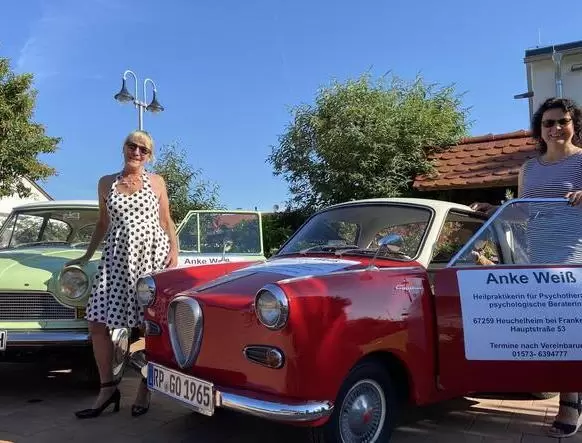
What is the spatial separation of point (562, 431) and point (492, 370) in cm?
99

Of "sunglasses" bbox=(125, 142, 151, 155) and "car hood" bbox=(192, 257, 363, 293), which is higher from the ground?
"sunglasses" bbox=(125, 142, 151, 155)

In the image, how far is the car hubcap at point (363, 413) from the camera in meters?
3.21

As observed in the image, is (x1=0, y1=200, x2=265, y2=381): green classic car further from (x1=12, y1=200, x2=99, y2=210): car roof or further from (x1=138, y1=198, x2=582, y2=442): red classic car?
(x1=138, y1=198, x2=582, y2=442): red classic car

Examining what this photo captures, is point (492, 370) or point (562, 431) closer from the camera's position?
point (492, 370)

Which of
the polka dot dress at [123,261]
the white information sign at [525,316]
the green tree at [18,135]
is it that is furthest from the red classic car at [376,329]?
the green tree at [18,135]

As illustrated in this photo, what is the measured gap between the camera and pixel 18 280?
4.57 m

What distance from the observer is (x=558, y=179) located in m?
3.90

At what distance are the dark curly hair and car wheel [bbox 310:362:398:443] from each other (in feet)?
6.81

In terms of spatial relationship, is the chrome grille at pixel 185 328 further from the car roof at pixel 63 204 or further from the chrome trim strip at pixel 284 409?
the car roof at pixel 63 204

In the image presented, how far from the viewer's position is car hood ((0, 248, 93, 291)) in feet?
14.9

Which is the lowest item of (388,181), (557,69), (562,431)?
(562,431)

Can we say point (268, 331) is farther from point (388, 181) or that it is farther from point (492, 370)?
point (388, 181)

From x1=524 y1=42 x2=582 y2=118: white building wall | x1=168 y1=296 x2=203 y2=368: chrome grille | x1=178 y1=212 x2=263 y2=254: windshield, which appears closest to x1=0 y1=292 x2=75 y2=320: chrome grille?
x1=168 y1=296 x2=203 y2=368: chrome grille

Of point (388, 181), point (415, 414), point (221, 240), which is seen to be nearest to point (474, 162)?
point (388, 181)
